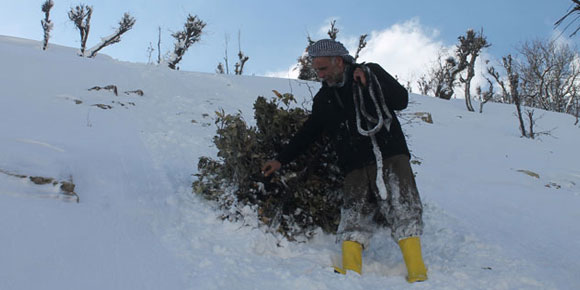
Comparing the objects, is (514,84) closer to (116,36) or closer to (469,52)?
(469,52)

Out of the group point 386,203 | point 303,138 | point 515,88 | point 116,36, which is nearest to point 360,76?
point 303,138

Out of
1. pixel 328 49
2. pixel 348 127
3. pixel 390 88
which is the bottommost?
pixel 348 127

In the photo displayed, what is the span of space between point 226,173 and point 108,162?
1.16m

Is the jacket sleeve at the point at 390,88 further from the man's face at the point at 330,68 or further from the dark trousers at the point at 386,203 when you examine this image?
the dark trousers at the point at 386,203

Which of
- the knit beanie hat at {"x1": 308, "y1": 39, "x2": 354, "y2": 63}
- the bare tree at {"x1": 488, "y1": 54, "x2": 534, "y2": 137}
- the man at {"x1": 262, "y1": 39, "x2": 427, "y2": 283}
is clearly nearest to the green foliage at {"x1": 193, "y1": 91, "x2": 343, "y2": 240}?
the man at {"x1": 262, "y1": 39, "x2": 427, "y2": 283}

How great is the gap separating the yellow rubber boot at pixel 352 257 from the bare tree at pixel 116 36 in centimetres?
2174

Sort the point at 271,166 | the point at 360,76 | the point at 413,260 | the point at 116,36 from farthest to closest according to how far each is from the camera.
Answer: the point at 116,36 < the point at 271,166 < the point at 360,76 < the point at 413,260

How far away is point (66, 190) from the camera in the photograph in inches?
101

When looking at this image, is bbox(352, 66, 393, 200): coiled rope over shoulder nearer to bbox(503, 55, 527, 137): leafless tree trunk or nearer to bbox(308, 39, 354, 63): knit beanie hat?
bbox(308, 39, 354, 63): knit beanie hat

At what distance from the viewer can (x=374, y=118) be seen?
248cm

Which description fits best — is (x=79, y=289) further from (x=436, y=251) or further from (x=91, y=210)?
(x=436, y=251)

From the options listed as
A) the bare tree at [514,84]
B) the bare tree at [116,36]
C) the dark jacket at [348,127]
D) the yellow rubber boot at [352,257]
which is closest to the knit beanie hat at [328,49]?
the dark jacket at [348,127]

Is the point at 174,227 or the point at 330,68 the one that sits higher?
the point at 330,68

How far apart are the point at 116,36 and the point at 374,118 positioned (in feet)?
76.5
